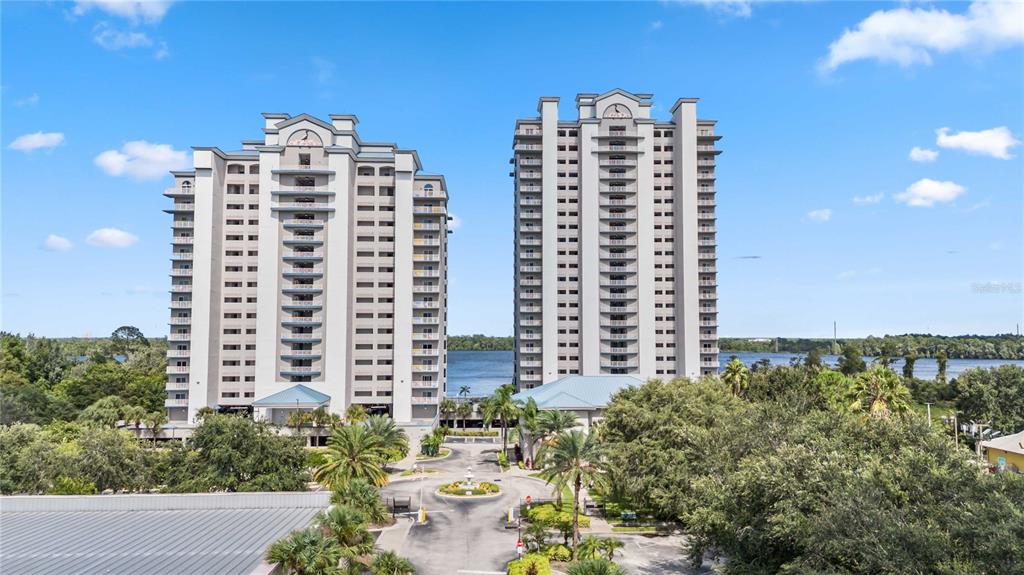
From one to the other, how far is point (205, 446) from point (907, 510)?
45.3 m

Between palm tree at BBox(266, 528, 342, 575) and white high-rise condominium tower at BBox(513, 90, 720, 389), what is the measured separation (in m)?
71.5

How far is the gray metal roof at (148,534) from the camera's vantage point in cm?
2528

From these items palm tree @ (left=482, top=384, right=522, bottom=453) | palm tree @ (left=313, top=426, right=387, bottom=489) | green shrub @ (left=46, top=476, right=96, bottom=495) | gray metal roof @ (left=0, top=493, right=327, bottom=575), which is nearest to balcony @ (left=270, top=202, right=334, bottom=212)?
palm tree @ (left=482, top=384, right=522, bottom=453)

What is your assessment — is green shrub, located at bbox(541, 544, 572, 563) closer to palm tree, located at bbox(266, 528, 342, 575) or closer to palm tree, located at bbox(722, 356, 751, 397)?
palm tree, located at bbox(266, 528, 342, 575)

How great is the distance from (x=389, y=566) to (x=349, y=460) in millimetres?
15209

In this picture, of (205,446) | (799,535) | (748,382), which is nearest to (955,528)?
(799,535)

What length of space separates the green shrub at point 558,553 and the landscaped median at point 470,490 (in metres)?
17.3

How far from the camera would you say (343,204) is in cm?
8944

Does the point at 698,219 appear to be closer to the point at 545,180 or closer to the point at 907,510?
the point at 545,180

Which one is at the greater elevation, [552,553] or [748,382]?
[748,382]

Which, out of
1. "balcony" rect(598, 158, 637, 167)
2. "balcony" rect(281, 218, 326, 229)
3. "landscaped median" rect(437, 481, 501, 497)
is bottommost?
"landscaped median" rect(437, 481, 501, 497)

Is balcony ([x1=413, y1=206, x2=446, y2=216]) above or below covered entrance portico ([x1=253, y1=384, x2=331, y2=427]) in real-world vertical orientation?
above

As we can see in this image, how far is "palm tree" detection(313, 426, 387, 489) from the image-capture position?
4538 centimetres

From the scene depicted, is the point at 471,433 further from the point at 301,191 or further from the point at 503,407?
the point at 301,191
